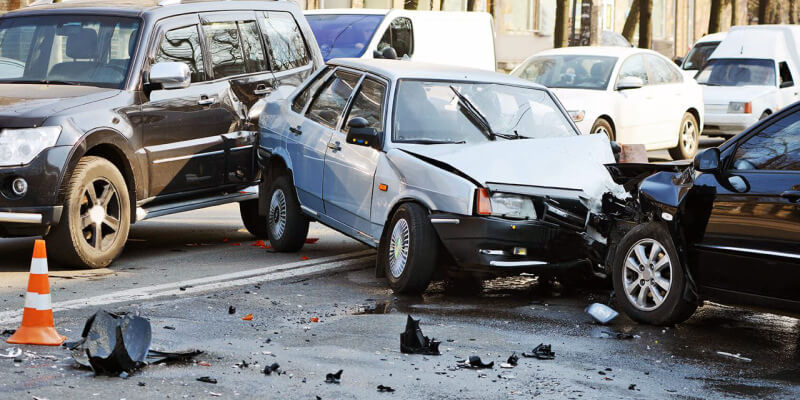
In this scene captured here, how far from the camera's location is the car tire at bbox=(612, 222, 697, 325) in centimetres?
755

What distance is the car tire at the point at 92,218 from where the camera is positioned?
9.09 metres

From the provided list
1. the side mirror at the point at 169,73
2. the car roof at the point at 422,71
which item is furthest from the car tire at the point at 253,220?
the side mirror at the point at 169,73

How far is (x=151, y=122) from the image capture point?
32.7 feet

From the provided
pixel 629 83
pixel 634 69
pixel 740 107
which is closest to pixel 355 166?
pixel 629 83

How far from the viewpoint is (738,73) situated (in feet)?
81.6

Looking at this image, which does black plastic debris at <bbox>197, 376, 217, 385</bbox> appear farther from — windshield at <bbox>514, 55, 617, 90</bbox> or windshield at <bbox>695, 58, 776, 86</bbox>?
windshield at <bbox>695, 58, 776, 86</bbox>

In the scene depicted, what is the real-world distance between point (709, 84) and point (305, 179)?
16273 millimetres

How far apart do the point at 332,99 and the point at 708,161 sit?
11.9ft

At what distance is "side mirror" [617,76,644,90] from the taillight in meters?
10.8

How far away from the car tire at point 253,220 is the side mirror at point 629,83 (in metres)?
8.41

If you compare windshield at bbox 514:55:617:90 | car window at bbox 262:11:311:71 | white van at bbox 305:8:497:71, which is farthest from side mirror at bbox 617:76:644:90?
car window at bbox 262:11:311:71

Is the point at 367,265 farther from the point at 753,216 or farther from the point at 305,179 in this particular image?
the point at 753,216

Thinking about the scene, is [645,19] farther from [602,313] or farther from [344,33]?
[602,313]

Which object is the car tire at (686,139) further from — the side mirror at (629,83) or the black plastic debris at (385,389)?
the black plastic debris at (385,389)
